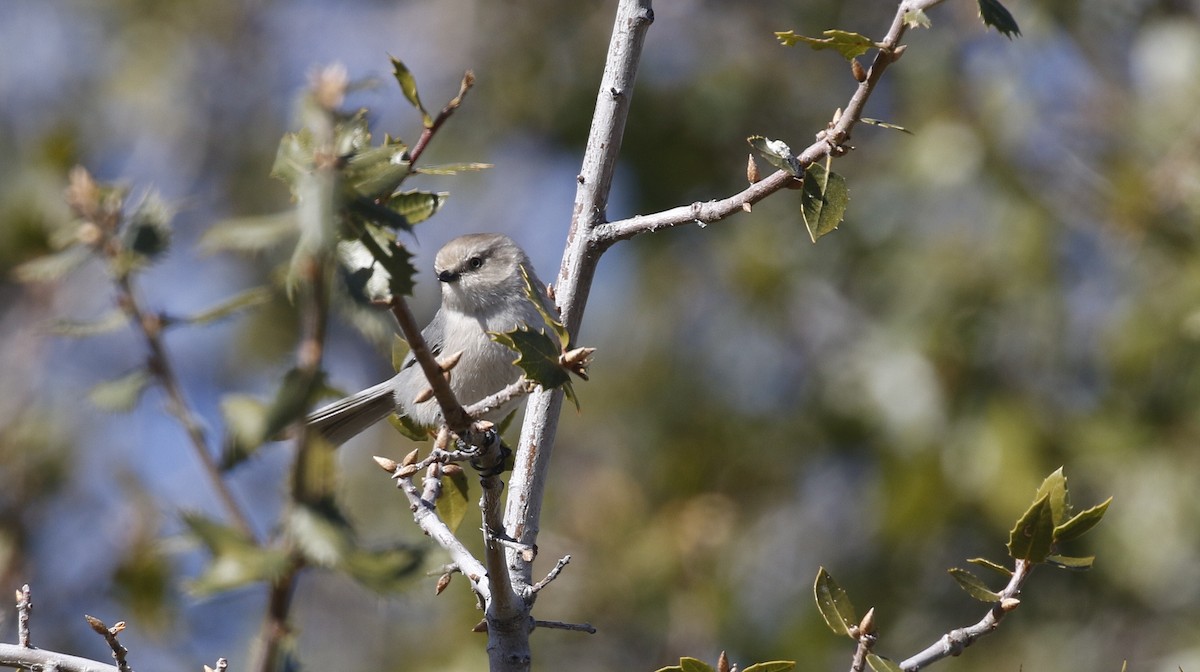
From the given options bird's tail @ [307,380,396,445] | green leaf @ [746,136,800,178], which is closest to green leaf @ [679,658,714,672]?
green leaf @ [746,136,800,178]

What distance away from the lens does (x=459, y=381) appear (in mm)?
3311

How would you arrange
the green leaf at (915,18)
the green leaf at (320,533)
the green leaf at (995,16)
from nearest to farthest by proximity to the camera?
the green leaf at (320,533) → the green leaf at (915,18) → the green leaf at (995,16)

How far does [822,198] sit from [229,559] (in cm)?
117

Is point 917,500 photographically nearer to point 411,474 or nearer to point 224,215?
point 411,474

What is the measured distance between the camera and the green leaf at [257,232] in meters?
1.26

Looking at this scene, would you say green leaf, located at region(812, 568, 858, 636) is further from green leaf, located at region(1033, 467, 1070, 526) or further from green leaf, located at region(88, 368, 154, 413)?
green leaf, located at region(88, 368, 154, 413)

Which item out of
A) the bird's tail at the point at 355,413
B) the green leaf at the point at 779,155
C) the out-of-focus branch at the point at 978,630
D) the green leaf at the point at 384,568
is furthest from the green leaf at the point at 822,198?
the bird's tail at the point at 355,413

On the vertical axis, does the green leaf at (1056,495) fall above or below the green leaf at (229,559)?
below

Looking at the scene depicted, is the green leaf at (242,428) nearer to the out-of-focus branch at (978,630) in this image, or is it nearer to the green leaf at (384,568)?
the green leaf at (384,568)

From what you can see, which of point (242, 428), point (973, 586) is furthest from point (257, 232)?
point (973, 586)

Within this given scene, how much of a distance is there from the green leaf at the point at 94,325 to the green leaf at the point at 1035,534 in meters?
1.47

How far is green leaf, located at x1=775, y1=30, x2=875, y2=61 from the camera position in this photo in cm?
172

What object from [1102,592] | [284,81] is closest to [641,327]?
[1102,592]

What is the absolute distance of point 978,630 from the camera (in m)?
1.94
